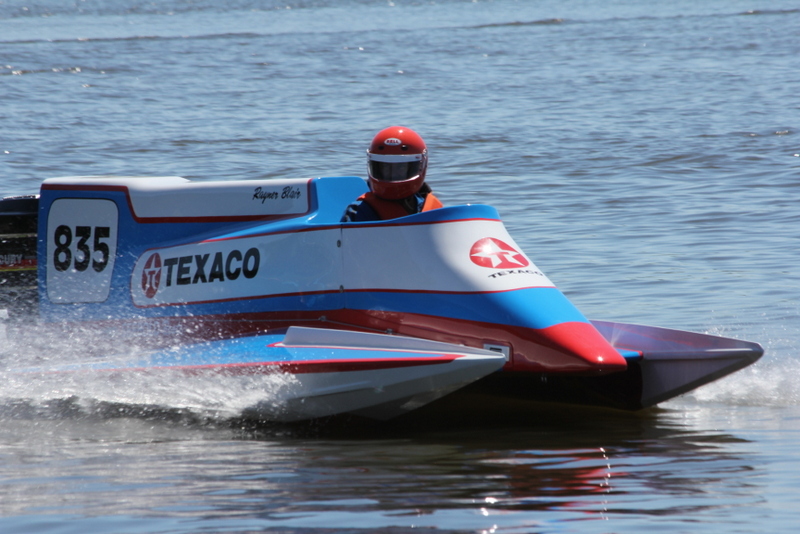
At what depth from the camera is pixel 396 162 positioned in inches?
199

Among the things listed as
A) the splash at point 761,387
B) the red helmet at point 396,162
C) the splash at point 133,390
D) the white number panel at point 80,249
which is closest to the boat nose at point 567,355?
the splash at point 761,387

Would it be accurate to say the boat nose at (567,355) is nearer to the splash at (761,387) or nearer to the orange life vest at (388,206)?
the splash at (761,387)

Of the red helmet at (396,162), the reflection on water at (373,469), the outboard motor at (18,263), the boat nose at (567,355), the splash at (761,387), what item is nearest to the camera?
the reflection on water at (373,469)

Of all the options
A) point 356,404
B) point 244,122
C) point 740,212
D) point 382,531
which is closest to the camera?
point 382,531

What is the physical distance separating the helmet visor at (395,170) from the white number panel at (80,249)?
1.50m

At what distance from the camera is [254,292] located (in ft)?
16.9

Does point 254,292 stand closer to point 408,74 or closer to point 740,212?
point 740,212

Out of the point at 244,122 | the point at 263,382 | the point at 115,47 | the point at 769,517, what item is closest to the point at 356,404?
the point at 263,382

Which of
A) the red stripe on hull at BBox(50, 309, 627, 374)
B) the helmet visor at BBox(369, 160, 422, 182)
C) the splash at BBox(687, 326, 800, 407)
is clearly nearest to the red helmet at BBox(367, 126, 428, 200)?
the helmet visor at BBox(369, 160, 422, 182)

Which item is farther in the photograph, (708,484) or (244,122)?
(244,122)

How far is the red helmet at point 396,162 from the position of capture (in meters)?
5.06

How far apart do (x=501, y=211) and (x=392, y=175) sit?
4379 mm

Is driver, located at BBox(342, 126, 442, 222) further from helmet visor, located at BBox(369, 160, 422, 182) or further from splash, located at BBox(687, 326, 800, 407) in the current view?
splash, located at BBox(687, 326, 800, 407)

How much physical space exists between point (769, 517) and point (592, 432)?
1.19 meters
